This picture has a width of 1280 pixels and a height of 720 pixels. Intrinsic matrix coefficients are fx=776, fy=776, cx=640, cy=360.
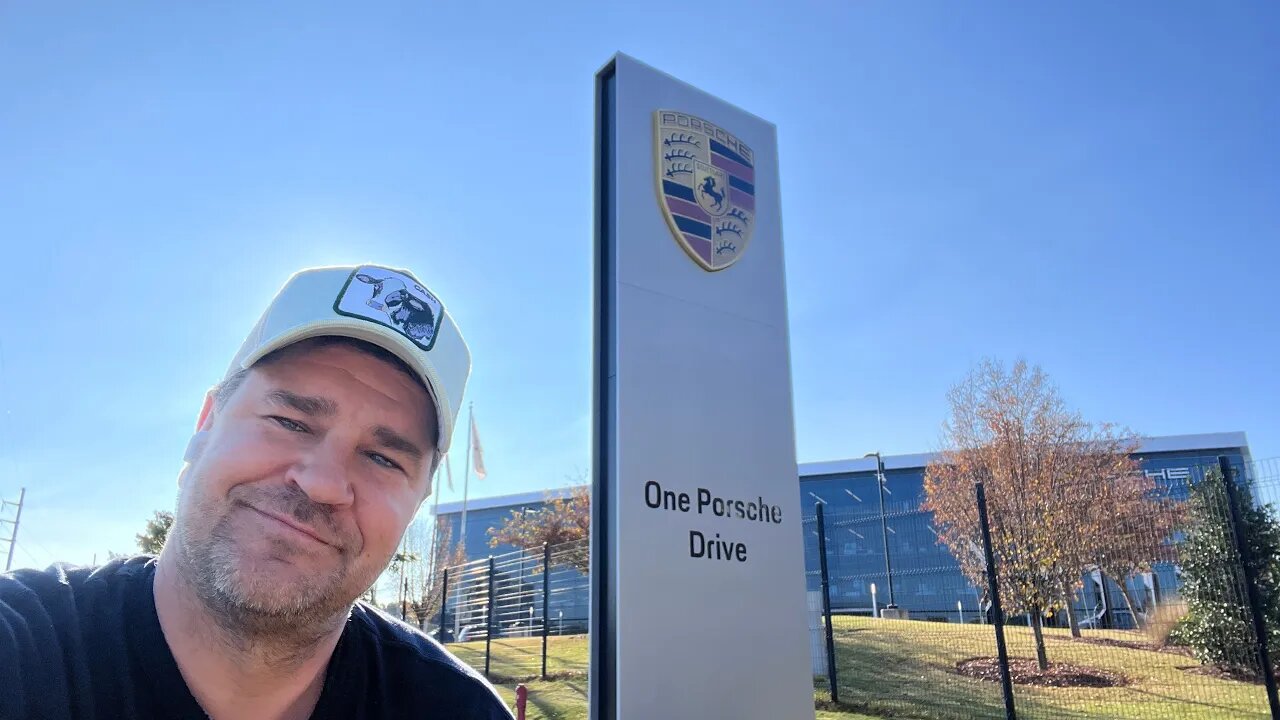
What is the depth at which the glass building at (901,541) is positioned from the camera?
37.5 feet

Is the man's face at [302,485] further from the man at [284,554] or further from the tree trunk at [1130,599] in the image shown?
the tree trunk at [1130,599]

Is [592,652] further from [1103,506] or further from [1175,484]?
[1103,506]

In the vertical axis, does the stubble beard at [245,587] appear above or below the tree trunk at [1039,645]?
above

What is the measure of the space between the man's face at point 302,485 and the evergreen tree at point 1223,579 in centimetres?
952

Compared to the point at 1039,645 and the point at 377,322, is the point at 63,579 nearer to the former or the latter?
the point at 377,322

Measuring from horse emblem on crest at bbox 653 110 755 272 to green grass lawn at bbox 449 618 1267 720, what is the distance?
6.05 metres

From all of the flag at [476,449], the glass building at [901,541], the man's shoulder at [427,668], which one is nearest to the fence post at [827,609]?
the glass building at [901,541]

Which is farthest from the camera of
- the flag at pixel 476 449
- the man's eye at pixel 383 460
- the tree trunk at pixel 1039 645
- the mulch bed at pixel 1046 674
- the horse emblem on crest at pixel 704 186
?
the flag at pixel 476 449

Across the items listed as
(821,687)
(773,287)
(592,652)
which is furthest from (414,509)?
(821,687)

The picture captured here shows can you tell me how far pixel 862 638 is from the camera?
12172 mm

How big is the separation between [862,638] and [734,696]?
7876mm

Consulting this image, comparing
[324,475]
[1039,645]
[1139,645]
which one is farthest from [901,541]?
[324,475]

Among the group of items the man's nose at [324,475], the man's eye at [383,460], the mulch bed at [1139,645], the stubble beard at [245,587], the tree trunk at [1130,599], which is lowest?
the mulch bed at [1139,645]

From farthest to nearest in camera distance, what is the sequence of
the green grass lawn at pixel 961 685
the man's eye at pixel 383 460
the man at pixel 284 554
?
the green grass lawn at pixel 961 685, the man's eye at pixel 383 460, the man at pixel 284 554
